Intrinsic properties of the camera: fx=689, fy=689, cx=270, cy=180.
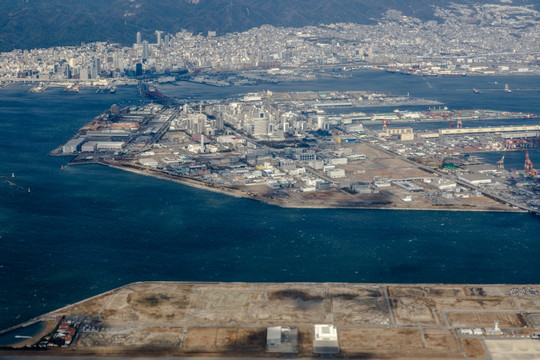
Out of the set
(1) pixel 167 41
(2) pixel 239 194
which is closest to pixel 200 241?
(2) pixel 239 194

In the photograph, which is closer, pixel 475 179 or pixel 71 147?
pixel 475 179

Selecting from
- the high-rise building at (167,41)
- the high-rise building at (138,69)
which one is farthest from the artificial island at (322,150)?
the high-rise building at (167,41)

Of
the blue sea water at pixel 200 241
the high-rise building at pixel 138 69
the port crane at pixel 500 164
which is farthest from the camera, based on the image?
the high-rise building at pixel 138 69

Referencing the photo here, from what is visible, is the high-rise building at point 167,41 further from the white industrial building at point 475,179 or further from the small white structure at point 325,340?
the small white structure at point 325,340

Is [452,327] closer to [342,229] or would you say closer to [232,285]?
[232,285]

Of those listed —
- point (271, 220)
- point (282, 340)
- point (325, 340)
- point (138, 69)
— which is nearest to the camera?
point (325, 340)

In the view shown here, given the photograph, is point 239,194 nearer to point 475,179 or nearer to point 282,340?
point 475,179

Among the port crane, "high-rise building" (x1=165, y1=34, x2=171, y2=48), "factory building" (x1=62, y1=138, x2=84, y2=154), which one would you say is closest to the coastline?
"factory building" (x1=62, y1=138, x2=84, y2=154)
